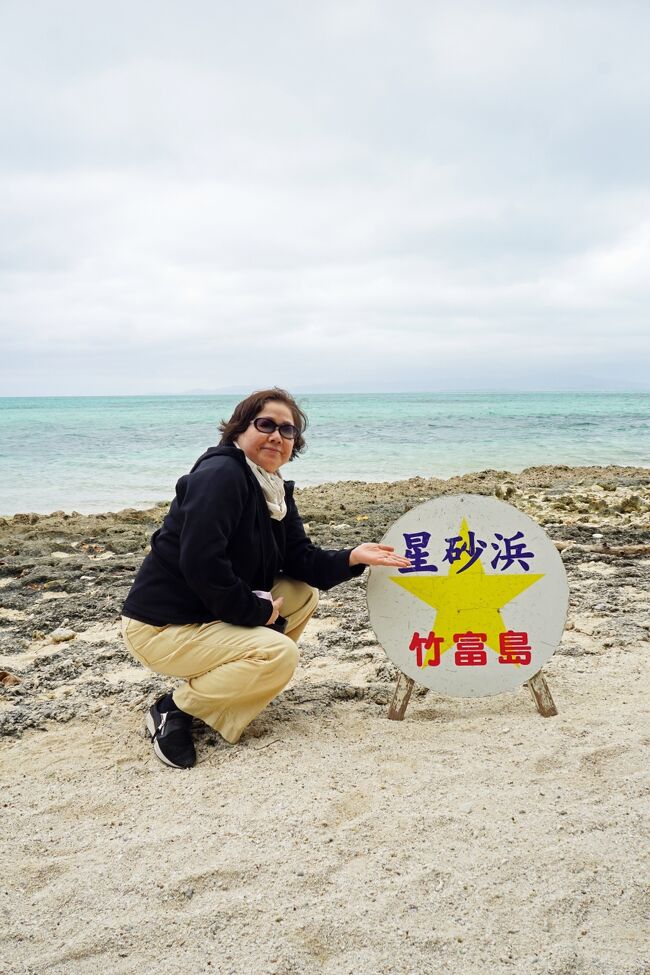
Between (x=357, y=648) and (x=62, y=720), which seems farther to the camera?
(x=357, y=648)

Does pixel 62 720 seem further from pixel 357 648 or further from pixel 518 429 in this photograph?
pixel 518 429

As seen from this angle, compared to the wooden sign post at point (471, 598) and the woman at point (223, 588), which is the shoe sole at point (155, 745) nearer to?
the woman at point (223, 588)

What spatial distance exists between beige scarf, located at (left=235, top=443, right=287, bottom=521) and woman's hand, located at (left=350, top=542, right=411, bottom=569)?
0.38m

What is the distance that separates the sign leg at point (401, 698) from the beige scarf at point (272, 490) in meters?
0.92

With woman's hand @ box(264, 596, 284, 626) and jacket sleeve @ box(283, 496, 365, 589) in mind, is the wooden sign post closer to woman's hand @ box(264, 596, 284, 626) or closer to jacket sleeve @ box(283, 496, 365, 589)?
jacket sleeve @ box(283, 496, 365, 589)

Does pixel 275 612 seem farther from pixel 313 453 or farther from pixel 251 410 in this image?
pixel 313 453

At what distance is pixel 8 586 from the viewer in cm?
562

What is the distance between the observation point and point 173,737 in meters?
3.00

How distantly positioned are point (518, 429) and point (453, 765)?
25469mm

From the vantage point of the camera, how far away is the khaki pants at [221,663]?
2951 millimetres

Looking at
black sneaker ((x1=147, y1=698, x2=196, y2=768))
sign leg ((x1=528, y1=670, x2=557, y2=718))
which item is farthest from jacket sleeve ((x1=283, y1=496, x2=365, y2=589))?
sign leg ((x1=528, y1=670, x2=557, y2=718))

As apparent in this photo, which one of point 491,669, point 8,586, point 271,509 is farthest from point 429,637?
point 8,586

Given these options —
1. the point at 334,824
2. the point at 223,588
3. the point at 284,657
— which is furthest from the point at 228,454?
the point at 334,824

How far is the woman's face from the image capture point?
3.11 m
